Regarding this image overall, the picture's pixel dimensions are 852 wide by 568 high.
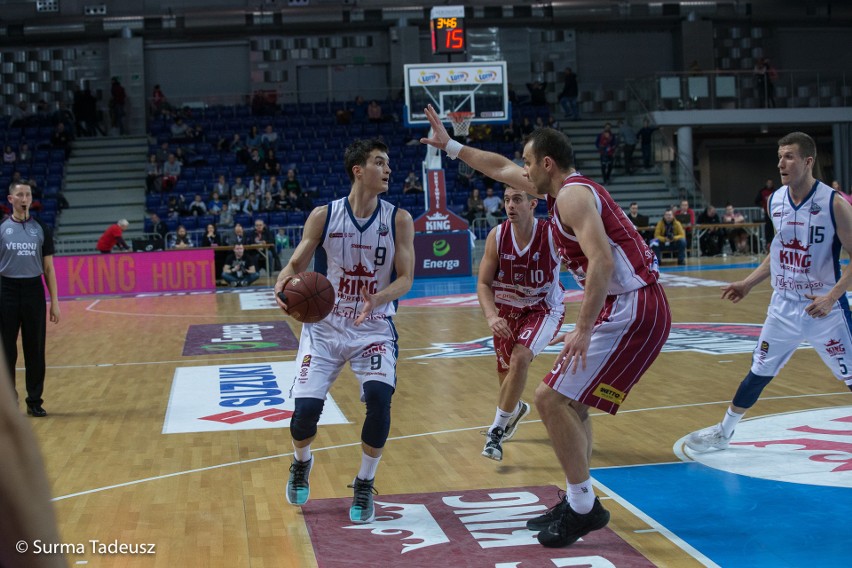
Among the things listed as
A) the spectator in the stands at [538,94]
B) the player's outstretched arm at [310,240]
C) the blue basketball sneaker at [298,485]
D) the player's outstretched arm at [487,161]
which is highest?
the spectator in the stands at [538,94]

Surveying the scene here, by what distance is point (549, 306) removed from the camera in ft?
21.1

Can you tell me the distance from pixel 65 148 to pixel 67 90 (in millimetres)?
4337

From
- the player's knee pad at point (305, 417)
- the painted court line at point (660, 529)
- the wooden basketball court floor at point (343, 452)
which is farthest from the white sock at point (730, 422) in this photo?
the player's knee pad at point (305, 417)

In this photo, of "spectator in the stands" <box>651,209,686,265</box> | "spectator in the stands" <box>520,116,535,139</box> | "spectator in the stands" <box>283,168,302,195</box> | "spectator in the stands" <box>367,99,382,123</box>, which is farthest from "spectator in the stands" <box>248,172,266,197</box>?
"spectator in the stands" <box>651,209,686,265</box>

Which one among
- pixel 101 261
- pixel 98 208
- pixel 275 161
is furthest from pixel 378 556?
pixel 98 208

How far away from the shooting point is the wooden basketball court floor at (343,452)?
14.8ft

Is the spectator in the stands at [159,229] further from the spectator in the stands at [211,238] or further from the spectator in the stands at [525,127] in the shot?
the spectator in the stands at [525,127]

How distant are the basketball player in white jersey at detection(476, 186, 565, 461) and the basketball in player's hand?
164cm

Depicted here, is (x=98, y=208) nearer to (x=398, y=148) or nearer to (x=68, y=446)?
(x=398, y=148)

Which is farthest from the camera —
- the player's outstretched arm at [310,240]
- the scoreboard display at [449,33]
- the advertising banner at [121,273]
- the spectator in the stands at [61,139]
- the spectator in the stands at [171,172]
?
the spectator in the stands at [61,139]

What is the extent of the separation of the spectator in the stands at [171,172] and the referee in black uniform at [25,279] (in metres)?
19.5

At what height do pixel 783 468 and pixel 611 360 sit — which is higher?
pixel 611 360

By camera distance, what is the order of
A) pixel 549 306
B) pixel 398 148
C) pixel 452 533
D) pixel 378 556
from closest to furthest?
pixel 378 556 → pixel 452 533 → pixel 549 306 → pixel 398 148

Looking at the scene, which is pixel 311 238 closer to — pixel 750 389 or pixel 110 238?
pixel 750 389
